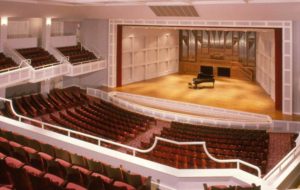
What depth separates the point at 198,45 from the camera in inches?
765

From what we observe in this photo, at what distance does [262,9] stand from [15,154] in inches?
338

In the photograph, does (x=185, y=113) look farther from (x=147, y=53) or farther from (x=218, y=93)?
(x=147, y=53)

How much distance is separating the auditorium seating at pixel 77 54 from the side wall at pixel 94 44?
1.31 feet

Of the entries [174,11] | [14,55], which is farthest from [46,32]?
[174,11]

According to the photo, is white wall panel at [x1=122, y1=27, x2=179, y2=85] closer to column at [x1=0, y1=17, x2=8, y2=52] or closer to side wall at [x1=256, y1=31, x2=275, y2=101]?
side wall at [x1=256, y1=31, x2=275, y2=101]

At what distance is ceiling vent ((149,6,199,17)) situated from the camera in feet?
38.8

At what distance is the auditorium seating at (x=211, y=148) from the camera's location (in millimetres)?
6559

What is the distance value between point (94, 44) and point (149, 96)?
389cm

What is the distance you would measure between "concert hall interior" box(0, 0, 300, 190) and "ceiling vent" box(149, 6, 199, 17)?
0.14 ft

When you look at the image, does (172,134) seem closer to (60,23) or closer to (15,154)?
(15,154)

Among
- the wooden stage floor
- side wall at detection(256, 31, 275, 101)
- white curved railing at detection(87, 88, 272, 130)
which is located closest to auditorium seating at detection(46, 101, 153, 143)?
white curved railing at detection(87, 88, 272, 130)

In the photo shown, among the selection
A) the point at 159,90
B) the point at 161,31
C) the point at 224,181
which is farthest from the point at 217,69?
the point at 224,181

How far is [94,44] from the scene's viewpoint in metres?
16.1

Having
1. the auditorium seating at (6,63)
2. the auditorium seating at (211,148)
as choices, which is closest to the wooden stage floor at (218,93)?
the auditorium seating at (211,148)
